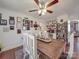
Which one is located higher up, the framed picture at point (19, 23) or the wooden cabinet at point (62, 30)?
the framed picture at point (19, 23)

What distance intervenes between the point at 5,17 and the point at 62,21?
14.9 ft

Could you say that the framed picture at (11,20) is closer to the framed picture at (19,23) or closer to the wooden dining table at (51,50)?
the framed picture at (19,23)

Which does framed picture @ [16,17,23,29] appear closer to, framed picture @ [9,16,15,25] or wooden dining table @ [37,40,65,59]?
framed picture @ [9,16,15,25]

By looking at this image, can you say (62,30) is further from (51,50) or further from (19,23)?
(51,50)

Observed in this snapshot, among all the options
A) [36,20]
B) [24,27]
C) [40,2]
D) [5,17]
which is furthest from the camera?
[36,20]

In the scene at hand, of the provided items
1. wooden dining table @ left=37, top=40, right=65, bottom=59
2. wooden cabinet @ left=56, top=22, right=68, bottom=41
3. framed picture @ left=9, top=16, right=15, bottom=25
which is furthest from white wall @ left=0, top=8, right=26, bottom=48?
wooden cabinet @ left=56, top=22, right=68, bottom=41

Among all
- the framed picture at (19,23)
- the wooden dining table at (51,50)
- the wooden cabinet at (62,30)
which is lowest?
the wooden dining table at (51,50)

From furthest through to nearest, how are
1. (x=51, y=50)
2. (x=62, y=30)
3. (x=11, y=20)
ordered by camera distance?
(x=62, y=30) < (x=11, y=20) < (x=51, y=50)

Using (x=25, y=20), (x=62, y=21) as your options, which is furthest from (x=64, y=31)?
(x=25, y=20)

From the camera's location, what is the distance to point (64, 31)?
7.84 m

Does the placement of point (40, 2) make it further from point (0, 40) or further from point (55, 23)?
point (55, 23)

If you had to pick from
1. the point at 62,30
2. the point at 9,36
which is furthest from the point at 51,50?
the point at 62,30

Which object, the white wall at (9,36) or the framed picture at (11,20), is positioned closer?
the white wall at (9,36)

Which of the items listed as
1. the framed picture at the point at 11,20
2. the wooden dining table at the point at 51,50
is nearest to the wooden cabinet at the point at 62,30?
the framed picture at the point at 11,20
